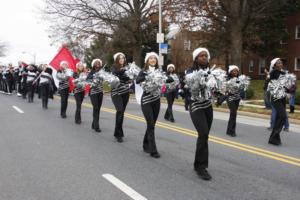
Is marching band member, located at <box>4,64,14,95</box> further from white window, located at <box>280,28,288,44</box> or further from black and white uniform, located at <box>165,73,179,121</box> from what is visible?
white window, located at <box>280,28,288,44</box>

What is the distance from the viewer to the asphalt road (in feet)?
19.2

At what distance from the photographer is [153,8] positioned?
116ft

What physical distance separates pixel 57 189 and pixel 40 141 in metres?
3.95

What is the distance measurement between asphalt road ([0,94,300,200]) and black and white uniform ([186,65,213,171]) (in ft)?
0.92

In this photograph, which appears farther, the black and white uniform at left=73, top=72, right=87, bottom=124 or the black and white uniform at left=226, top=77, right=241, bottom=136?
the black and white uniform at left=73, top=72, right=87, bottom=124

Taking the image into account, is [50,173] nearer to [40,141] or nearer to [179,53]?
[40,141]

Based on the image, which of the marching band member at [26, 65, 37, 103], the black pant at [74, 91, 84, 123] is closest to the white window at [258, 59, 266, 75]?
the marching band member at [26, 65, 37, 103]

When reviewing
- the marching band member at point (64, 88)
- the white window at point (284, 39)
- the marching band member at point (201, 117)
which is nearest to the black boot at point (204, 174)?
the marching band member at point (201, 117)

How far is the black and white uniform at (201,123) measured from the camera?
656 cm

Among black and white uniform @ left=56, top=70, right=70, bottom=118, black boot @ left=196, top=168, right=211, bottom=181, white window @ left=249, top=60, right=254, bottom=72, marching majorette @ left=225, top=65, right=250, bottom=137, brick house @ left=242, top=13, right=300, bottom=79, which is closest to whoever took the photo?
black boot @ left=196, top=168, right=211, bottom=181

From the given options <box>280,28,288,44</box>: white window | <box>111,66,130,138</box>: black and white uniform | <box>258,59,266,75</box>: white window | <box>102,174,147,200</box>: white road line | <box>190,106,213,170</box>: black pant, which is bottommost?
<box>102,174,147,200</box>: white road line

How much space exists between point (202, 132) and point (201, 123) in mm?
136

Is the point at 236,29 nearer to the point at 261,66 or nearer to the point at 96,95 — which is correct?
the point at 261,66

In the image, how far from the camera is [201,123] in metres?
6.58
